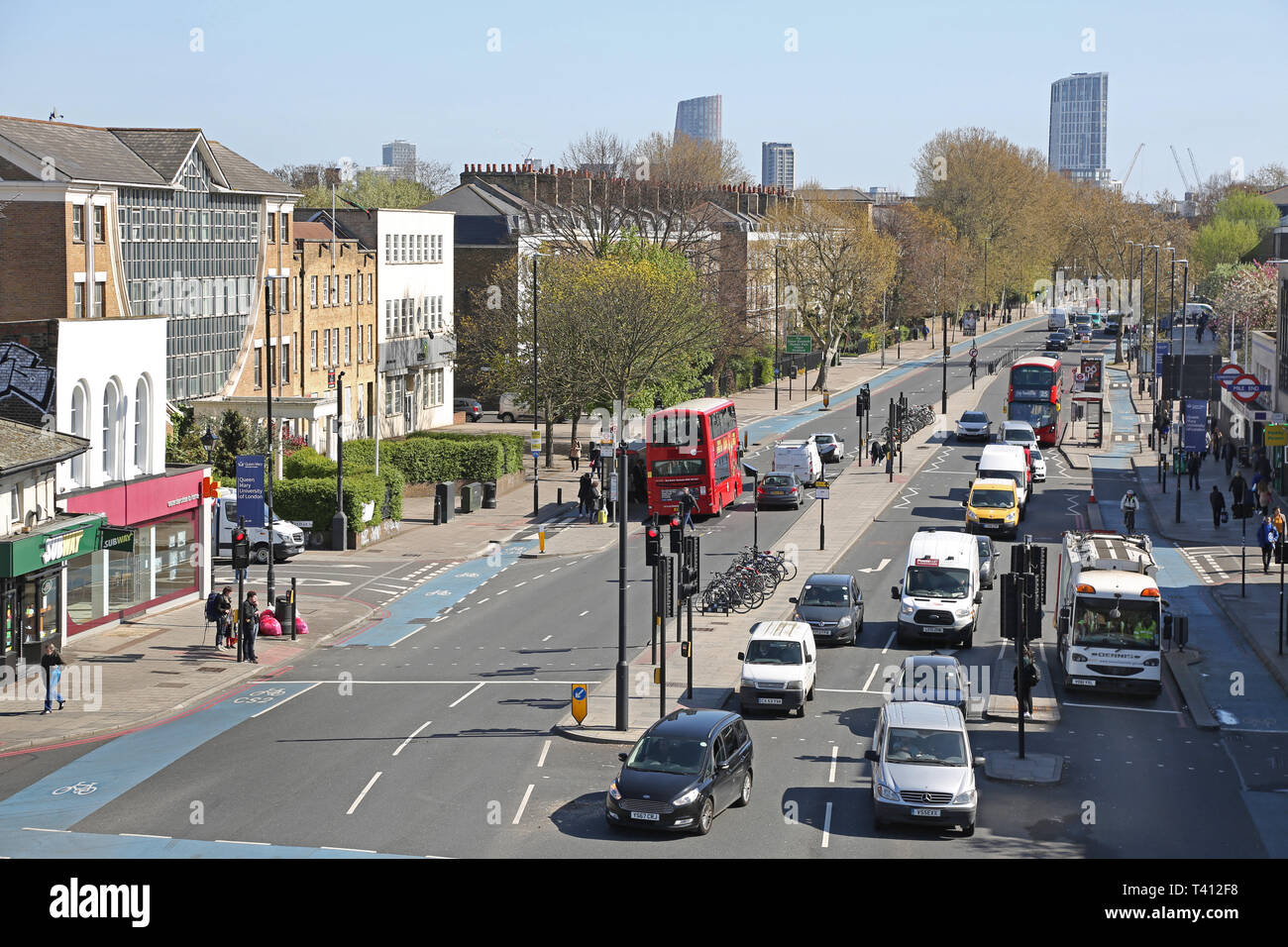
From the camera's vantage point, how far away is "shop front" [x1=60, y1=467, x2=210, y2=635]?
128ft

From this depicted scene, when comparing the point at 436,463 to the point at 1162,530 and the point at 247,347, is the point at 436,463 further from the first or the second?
the point at 1162,530

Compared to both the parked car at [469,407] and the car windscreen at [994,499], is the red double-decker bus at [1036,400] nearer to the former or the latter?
the car windscreen at [994,499]

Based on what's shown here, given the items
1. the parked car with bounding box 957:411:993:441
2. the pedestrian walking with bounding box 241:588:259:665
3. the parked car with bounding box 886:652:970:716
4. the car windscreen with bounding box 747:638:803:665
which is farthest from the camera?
the parked car with bounding box 957:411:993:441

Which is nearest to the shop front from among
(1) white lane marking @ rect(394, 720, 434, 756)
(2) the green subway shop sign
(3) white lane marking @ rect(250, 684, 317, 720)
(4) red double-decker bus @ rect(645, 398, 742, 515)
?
(2) the green subway shop sign

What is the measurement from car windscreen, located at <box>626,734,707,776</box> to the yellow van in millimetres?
31776

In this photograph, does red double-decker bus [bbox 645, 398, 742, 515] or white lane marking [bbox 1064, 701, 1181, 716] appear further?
red double-decker bus [bbox 645, 398, 742, 515]

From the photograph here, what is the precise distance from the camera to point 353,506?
5394 centimetres

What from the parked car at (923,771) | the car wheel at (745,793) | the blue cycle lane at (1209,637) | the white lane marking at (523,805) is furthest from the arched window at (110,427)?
the blue cycle lane at (1209,637)

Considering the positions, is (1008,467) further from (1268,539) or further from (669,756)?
(669,756)

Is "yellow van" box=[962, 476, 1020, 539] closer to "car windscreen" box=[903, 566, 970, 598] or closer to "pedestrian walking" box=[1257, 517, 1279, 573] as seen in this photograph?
"pedestrian walking" box=[1257, 517, 1279, 573]

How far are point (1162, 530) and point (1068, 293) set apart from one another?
466 ft

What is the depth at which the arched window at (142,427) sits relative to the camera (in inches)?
1650

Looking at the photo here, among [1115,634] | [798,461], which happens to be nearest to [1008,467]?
[798,461]

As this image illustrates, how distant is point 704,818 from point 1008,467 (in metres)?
37.6
